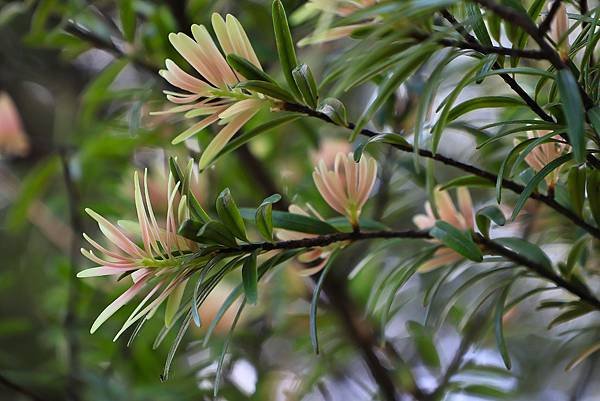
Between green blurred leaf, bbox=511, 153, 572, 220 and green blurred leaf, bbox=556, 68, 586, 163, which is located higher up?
green blurred leaf, bbox=556, 68, 586, 163

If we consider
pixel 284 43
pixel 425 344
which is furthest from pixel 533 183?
pixel 425 344

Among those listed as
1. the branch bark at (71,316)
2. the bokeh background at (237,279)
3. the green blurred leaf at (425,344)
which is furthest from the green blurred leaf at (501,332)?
the branch bark at (71,316)

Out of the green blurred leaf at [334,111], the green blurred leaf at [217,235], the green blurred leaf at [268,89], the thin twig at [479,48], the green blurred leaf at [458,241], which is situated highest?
the thin twig at [479,48]

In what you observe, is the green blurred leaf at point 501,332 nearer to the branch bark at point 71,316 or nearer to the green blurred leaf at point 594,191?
the green blurred leaf at point 594,191

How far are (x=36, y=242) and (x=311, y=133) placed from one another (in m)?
0.87

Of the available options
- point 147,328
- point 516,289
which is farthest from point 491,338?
point 147,328

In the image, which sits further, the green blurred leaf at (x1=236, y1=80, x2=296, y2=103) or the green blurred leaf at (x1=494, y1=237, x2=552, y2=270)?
the green blurred leaf at (x1=494, y1=237, x2=552, y2=270)

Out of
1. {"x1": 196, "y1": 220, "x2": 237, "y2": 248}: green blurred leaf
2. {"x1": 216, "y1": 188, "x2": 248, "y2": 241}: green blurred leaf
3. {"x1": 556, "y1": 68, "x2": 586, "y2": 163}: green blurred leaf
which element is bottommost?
{"x1": 196, "y1": 220, "x2": 237, "y2": 248}: green blurred leaf

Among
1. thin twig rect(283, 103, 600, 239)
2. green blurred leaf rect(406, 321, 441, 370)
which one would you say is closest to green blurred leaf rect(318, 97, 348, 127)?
thin twig rect(283, 103, 600, 239)

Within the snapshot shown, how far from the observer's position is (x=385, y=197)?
0.89 metres

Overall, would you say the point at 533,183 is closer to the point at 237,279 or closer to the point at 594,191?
the point at 594,191

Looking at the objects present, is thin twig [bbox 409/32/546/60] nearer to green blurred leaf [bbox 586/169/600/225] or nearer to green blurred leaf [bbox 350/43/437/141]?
green blurred leaf [bbox 350/43/437/141]

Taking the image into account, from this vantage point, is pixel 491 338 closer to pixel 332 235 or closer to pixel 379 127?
pixel 379 127

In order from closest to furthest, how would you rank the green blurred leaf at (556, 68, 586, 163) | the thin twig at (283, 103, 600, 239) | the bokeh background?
the green blurred leaf at (556, 68, 586, 163), the thin twig at (283, 103, 600, 239), the bokeh background
